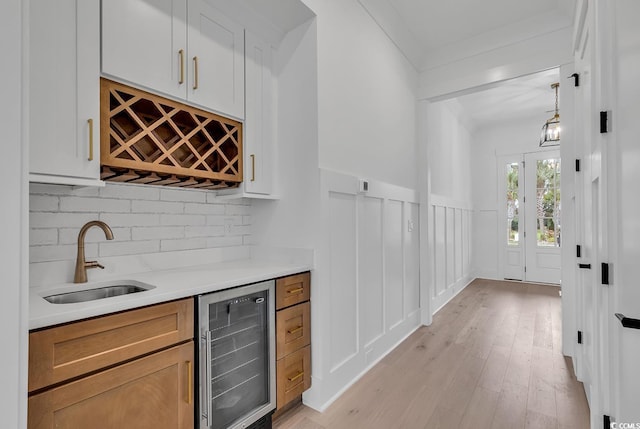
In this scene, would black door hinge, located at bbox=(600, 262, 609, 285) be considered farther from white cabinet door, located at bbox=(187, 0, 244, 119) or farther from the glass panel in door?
white cabinet door, located at bbox=(187, 0, 244, 119)

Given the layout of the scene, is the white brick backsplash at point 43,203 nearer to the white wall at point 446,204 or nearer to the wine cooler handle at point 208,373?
the wine cooler handle at point 208,373

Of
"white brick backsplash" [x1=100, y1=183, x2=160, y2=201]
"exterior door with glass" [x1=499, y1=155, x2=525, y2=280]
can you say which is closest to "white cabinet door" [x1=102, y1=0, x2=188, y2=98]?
"white brick backsplash" [x1=100, y1=183, x2=160, y2=201]

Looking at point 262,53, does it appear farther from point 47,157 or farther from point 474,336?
point 474,336

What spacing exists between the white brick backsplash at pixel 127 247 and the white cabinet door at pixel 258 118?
0.68m

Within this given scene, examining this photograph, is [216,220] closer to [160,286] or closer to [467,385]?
[160,286]

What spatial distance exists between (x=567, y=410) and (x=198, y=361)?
2294 mm

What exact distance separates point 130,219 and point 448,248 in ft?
13.5

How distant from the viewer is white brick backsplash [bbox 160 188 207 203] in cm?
200

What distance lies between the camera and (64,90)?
1.34 metres

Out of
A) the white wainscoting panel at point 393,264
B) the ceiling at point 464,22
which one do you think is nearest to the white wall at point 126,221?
the white wainscoting panel at point 393,264

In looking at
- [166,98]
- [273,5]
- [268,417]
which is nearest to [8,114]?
[166,98]

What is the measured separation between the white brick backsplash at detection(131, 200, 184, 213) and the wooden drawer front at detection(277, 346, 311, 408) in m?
1.16

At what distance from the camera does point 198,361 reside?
4.77 feet

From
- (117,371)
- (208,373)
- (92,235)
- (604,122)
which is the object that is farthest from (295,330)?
(604,122)
